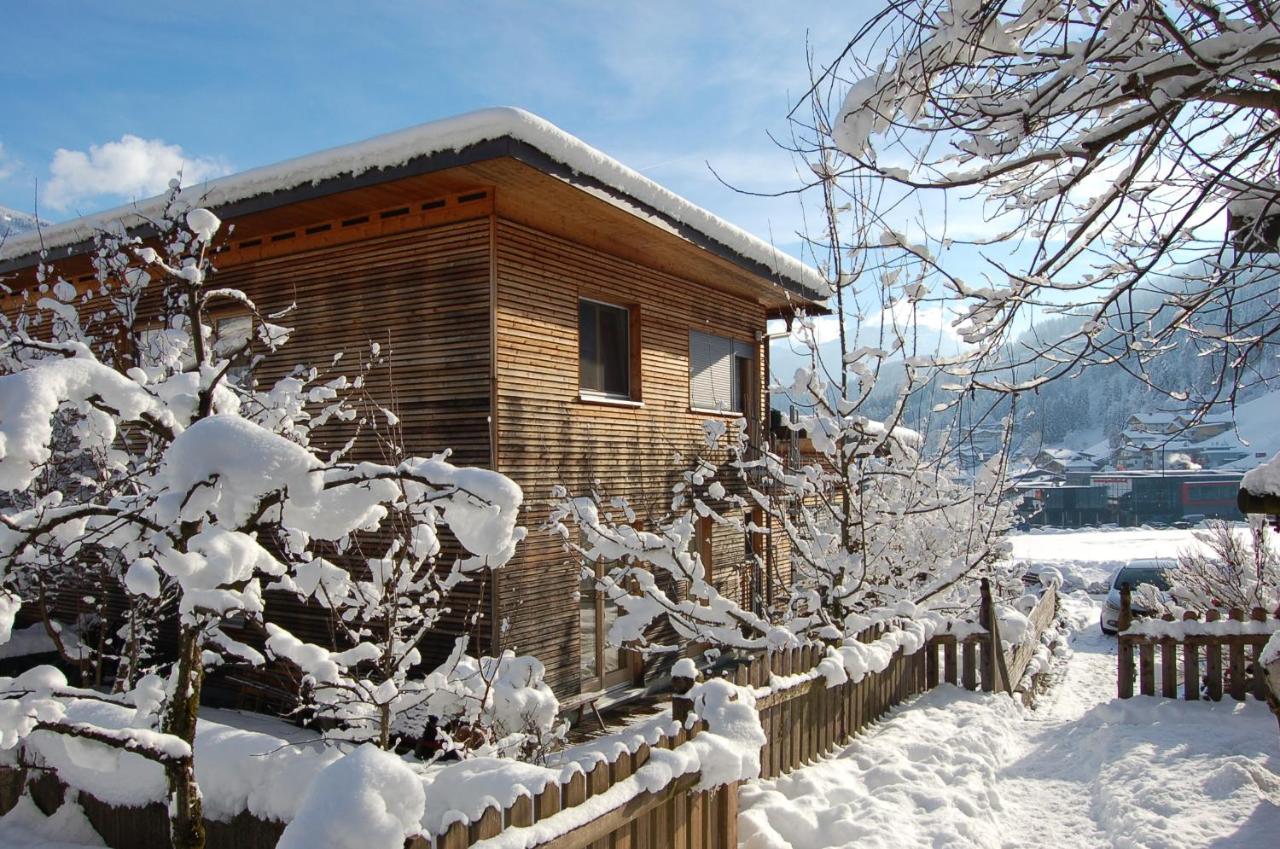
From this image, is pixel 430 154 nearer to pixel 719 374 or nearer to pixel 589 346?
pixel 589 346

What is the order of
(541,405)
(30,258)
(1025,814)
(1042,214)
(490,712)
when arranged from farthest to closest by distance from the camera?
1. (30,258)
2. (541,405)
3. (490,712)
4. (1025,814)
5. (1042,214)

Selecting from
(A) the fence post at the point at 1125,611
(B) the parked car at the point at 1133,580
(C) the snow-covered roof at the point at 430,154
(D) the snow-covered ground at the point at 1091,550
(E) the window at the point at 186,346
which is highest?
(C) the snow-covered roof at the point at 430,154

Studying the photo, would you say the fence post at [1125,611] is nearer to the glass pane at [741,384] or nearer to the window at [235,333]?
the glass pane at [741,384]

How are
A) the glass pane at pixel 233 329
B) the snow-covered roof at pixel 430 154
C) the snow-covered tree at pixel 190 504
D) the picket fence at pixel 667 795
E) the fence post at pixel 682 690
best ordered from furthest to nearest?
the glass pane at pixel 233 329
the snow-covered roof at pixel 430 154
the fence post at pixel 682 690
the picket fence at pixel 667 795
the snow-covered tree at pixel 190 504

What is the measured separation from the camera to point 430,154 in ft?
25.3

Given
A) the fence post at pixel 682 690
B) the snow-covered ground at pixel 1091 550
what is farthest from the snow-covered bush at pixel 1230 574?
the snow-covered ground at pixel 1091 550

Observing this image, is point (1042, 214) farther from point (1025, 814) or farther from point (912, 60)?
point (1025, 814)

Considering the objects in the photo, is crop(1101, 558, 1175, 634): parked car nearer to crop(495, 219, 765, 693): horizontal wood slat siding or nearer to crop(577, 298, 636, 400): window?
crop(495, 219, 765, 693): horizontal wood slat siding

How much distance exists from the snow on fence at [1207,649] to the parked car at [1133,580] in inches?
469

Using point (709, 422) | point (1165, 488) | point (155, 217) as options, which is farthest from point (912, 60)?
point (1165, 488)

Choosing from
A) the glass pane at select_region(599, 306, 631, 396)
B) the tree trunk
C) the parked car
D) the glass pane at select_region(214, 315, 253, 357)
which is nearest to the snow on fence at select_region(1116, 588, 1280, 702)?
the glass pane at select_region(599, 306, 631, 396)

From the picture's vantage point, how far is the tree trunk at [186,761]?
279 cm

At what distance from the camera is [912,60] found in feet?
11.6

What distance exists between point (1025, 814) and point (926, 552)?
1007 centimetres
